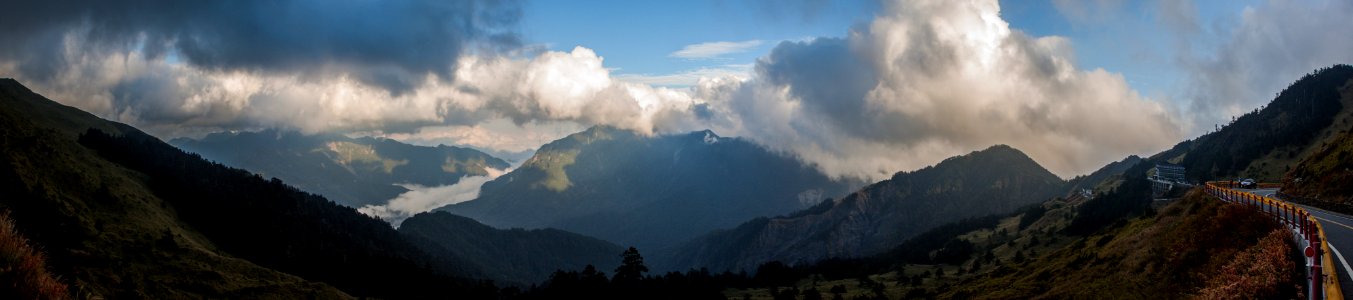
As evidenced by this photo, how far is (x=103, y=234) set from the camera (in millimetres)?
113312

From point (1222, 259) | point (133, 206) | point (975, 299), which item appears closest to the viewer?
point (1222, 259)

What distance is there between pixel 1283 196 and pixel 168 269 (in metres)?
145

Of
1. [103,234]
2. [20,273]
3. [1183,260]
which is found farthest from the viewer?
[103,234]

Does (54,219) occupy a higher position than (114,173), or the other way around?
(114,173)

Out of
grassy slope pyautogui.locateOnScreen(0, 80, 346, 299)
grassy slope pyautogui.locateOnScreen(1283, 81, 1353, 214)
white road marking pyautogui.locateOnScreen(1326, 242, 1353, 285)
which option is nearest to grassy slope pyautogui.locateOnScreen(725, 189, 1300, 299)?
white road marking pyautogui.locateOnScreen(1326, 242, 1353, 285)

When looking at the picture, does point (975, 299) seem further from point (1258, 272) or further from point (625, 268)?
point (625, 268)

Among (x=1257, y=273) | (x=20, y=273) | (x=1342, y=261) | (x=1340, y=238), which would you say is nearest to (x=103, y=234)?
(x=20, y=273)

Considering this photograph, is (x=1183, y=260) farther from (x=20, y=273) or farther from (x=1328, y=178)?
(x=20, y=273)

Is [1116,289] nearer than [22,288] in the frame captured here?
No

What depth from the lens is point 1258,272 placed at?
30719 mm

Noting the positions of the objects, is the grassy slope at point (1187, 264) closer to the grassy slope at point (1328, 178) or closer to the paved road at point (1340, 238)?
the paved road at point (1340, 238)

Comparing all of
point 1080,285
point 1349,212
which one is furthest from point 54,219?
point 1349,212

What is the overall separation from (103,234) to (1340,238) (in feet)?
495

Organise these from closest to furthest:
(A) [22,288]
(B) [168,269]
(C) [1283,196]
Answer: (A) [22,288] → (C) [1283,196] → (B) [168,269]
